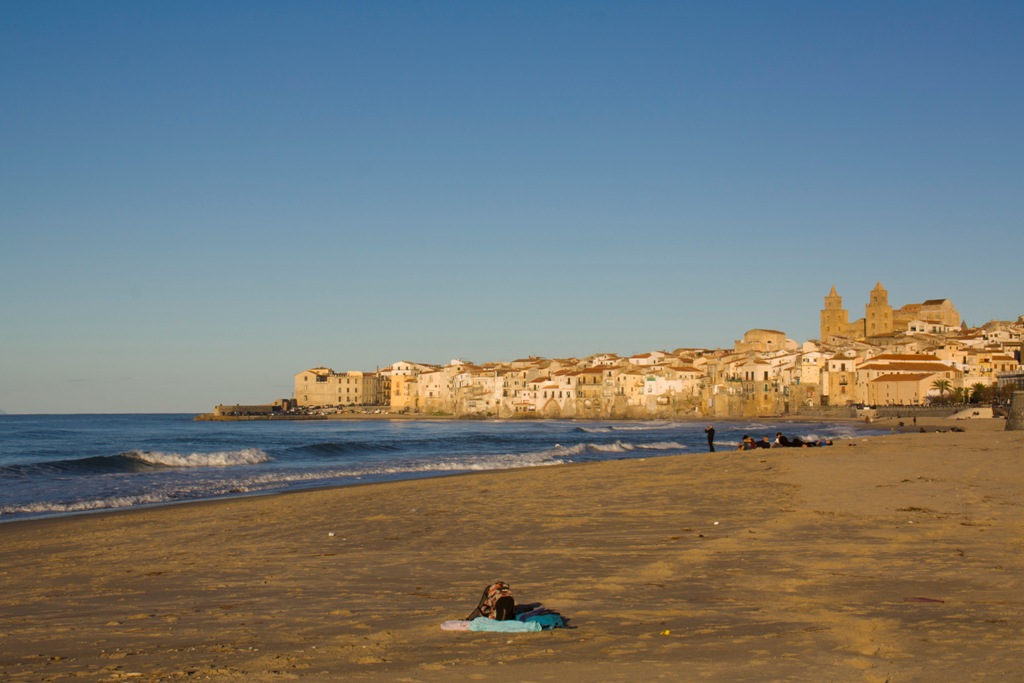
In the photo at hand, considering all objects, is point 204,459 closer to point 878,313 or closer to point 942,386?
point 942,386

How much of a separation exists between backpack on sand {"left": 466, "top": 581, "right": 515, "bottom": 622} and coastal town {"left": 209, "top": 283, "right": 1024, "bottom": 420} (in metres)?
95.0

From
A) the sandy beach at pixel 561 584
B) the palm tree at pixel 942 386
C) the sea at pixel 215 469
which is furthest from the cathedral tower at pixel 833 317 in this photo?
the sandy beach at pixel 561 584

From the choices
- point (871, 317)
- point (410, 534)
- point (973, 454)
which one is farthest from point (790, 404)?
point (410, 534)

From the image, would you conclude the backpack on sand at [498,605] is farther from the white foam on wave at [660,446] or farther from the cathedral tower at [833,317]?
the cathedral tower at [833,317]

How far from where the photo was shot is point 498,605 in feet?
25.6

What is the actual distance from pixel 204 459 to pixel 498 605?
34.5 metres

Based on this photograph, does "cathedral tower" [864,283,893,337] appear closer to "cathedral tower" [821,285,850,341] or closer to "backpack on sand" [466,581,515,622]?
"cathedral tower" [821,285,850,341]

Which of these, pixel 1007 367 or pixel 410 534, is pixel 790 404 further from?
pixel 410 534

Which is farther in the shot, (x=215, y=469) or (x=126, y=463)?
(x=126, y=463)

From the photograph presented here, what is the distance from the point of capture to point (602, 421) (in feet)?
375

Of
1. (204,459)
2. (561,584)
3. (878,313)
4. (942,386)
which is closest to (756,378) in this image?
(942,386)

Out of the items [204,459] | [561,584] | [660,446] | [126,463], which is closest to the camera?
[561,584]

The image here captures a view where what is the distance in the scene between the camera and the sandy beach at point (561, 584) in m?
6.63

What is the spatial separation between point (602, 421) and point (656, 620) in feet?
351
